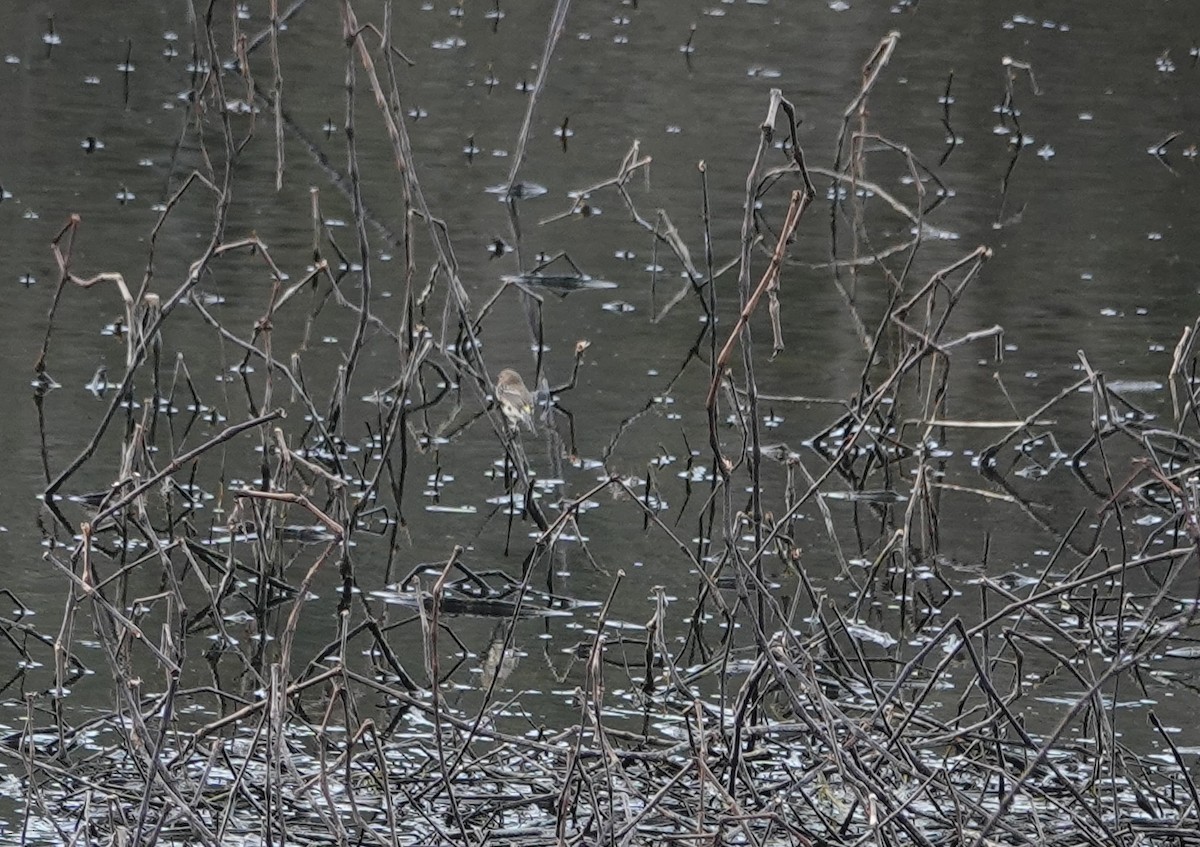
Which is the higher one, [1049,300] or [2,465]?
[2,465]

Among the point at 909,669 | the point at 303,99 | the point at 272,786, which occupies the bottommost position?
the point at 303,99

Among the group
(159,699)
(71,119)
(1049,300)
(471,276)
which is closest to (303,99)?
(71,119)

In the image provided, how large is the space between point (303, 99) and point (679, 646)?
1032 cm

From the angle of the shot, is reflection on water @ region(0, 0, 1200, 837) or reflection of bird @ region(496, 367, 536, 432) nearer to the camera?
reflection on water @ region(0, 0, 1200, 837)

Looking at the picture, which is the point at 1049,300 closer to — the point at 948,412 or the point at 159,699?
the point at 948,412

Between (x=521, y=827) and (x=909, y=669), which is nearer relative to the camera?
(x=909, y=669)

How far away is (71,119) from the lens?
14.2 metres

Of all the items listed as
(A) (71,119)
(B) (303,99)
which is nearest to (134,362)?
(A) (71,119)

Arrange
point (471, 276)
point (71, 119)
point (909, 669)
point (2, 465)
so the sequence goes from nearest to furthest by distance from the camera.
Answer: point (909, 669)
point (2, 465)
point (471, 276)
point (71, 119)

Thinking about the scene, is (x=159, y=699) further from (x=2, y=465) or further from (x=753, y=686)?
(x=2, y=465)

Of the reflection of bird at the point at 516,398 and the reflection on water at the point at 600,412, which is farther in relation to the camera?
the reflection of bird at the point at 516,398

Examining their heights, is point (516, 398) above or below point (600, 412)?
above

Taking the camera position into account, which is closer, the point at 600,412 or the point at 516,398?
the point at 516,398

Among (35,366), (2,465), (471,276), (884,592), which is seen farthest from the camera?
(471,276)
